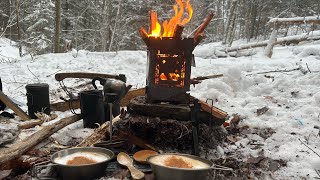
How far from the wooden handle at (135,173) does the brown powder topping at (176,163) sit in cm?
31

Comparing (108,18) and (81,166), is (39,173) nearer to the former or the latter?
(81,166)

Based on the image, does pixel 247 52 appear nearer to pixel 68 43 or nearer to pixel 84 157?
pixel 68 43

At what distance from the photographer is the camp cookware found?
3014mm

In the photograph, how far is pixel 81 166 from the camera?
2996mm

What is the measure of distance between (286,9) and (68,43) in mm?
20761

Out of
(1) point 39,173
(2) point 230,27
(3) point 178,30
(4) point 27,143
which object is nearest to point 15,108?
(4) point 27,143

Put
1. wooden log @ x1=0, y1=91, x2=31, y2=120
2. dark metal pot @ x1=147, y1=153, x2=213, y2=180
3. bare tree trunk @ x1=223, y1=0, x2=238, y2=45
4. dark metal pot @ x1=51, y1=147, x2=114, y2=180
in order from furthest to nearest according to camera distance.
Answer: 1. bare tree trunk @ x1=223, y1=0, x2=238, y2=45
2. wooden log @ x1=0, y1=91, x2=31, y2=120
3. dark metal pot @ x1=51, y1=147, x2=114, y2=180
4. dark metal pot @ x1=147, y1=153, x2=213, y2=180

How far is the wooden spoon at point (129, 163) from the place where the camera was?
316cm

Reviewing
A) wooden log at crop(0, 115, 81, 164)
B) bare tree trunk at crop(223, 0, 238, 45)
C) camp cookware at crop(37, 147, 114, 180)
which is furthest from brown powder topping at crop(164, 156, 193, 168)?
bare tree trunk at crop(223, 0, 238, 45)

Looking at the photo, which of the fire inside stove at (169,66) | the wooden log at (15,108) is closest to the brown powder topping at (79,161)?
the fire inside stove at (169,66)

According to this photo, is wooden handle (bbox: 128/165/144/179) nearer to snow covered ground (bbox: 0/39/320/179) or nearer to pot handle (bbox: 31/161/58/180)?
pot handle (bbox: 31/161/58/180)

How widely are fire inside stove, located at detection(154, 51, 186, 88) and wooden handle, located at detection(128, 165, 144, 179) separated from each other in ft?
4.85

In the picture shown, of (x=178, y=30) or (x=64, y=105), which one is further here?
(x=64, y=105)

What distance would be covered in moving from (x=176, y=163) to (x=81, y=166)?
1.03 metres
